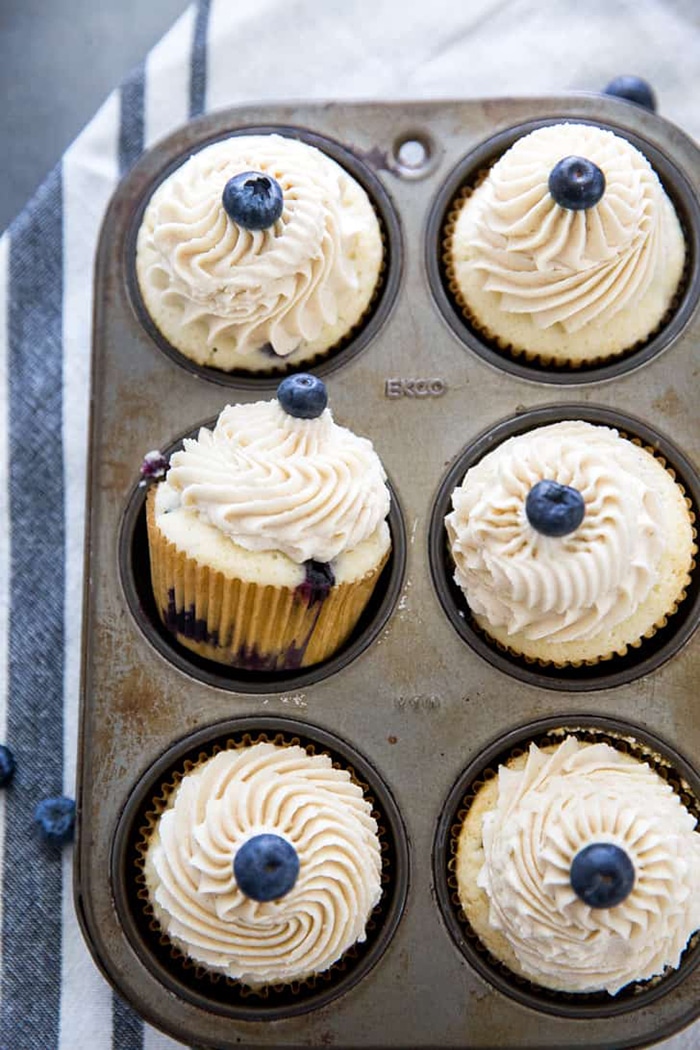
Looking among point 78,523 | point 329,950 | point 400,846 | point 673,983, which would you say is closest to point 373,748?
point 400,846

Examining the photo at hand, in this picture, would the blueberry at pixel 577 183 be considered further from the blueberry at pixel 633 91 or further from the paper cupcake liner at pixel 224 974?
the paper cupcake liner at pixel 224 974

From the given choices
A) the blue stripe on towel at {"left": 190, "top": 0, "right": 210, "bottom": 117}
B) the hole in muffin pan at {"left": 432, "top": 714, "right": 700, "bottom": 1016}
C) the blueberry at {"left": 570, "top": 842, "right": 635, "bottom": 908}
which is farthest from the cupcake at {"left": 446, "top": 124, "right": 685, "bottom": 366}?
the blueberry at {"left": 570, "top": 842, "right": 635, "bottom": 908}

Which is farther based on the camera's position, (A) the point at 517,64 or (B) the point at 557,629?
(A) the point at 517,64

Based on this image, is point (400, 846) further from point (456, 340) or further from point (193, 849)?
point (456, 340)

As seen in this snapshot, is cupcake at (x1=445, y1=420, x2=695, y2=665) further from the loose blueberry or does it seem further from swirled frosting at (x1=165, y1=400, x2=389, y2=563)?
the loose blueberry

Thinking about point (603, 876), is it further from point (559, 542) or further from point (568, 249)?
point (568, 249)

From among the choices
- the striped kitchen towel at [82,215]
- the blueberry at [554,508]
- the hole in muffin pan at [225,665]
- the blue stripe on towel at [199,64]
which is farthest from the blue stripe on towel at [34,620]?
the blueberry at [554,508]
